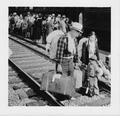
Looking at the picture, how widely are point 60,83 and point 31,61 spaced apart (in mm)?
1743

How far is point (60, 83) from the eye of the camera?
5504 millimetres

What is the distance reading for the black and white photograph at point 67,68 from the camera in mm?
5504

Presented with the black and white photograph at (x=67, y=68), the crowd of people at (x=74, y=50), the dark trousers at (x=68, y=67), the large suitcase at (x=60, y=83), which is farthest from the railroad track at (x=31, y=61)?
the dark trousers at (x=68, y=67)

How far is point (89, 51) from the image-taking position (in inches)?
232

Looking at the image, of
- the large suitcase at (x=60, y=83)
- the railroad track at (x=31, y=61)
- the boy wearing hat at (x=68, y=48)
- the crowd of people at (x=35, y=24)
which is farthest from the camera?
the crowd of people at (x=35, y=24)

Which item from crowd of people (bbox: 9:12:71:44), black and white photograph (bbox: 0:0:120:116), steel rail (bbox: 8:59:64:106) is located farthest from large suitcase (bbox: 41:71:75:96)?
crowd of people (bbox: 9:12:71:44)

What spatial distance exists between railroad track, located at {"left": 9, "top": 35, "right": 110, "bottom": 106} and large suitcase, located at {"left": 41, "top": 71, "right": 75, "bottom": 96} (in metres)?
0.15

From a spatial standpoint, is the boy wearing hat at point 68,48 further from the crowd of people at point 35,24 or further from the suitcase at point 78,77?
the crowd of people at point 35,24

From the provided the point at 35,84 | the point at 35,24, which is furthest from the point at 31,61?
the point at 35,84

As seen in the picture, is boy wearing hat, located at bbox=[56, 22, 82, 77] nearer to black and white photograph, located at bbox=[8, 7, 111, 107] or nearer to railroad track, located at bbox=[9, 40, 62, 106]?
black and white photograph, located at bbox=[8, 7, 111, 107]

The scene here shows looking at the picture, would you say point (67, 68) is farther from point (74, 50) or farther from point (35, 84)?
point (35, 84)

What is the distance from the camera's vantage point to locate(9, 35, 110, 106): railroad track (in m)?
5.92

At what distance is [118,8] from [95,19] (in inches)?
67.4
